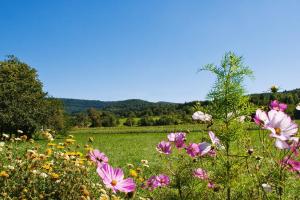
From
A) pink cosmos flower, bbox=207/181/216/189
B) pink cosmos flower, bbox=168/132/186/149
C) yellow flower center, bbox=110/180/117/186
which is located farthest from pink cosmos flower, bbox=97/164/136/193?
pink cosmos flower, bbox=207/181/216/189

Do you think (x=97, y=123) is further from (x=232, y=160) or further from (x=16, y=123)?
(x=232, y=160)

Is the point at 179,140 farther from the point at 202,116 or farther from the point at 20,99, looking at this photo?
the point at 20,99

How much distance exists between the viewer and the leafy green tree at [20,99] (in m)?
30.8

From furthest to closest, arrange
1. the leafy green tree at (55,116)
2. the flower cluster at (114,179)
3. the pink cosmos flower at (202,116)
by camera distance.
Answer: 1. the leafy green tree at (55,116)
2. the pink cosmos flower at (202,116)
3. the flower cluster at (114,179)

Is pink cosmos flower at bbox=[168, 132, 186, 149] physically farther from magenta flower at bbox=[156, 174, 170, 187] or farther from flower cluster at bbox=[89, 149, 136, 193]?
flower cluster at bbox=[89, 149, 136, 193]

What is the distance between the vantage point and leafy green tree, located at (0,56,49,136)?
30.8 meters

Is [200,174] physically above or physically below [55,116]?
below

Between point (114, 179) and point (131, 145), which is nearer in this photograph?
Result: point (114, 179)

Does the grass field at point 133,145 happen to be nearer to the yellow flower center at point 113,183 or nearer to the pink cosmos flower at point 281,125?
the pink cosmos flower at point 281,125

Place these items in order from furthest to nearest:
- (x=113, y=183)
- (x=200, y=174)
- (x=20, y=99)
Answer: (x=20, y=99) → (x=200, y=174) → (x=113, y=183)

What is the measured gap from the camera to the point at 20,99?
105ft

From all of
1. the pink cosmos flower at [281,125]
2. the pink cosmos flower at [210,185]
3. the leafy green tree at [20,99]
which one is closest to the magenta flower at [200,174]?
the pink cosmos flower at [210,185]

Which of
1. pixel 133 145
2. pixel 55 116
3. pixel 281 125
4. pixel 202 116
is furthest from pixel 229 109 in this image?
pixel 55 116

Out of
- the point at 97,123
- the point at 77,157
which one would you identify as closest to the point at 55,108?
the point at 77,157
